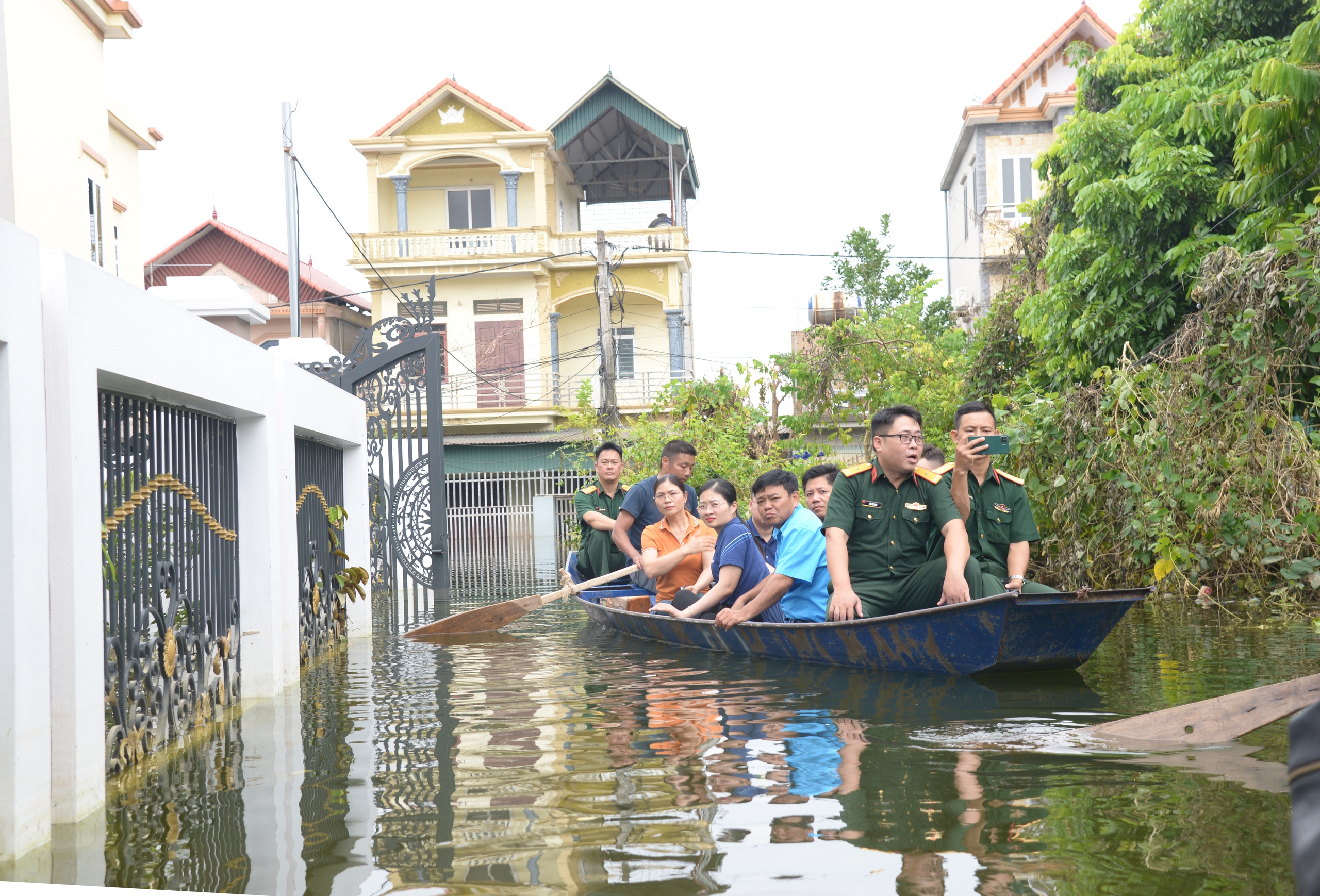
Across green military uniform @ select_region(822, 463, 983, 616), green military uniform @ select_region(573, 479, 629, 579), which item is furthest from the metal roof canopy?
green military uniform @ select_region(822, 463, 983, 616)

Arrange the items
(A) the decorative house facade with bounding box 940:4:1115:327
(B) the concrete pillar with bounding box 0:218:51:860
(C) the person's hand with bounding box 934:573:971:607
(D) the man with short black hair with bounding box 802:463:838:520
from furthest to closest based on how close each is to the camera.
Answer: (A) the decorative house facade with bounding box 940:4:1115:327 → (D) the man with short black hair with bounding box 802:463:838:520 → (C) the person's hand with bounding box 934:573:971:607 → (B) the concrete pillar with bounding box 0:218:51:860

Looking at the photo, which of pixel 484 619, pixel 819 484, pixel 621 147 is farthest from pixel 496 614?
pixel 621 147

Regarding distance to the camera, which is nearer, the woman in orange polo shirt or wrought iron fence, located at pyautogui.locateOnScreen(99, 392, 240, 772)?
wrought iron fence, located at pyautogui.locateOnScreen(99, 392, 240, 772)

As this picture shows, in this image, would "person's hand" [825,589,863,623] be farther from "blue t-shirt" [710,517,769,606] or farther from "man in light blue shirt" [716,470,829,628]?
"blue t-shirt" [710,517,769,606]

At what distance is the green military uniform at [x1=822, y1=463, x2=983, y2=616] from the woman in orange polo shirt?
200 centimetres

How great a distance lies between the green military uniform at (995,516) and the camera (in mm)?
7543

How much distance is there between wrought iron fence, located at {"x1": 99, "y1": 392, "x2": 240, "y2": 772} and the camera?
16.2 feet

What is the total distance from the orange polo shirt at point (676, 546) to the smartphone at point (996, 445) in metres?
2.84

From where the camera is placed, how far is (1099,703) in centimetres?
612

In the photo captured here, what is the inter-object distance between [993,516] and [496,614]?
5.26 m

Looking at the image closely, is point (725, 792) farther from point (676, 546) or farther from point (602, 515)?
point (602, 515)

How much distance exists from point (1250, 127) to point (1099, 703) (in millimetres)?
6172

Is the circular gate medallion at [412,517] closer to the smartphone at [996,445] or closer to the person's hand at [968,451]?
the person's hand at [968,451]

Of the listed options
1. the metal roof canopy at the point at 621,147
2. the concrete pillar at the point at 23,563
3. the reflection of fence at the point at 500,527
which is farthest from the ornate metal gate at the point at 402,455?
the metal roof canopy at the point at 621,147
